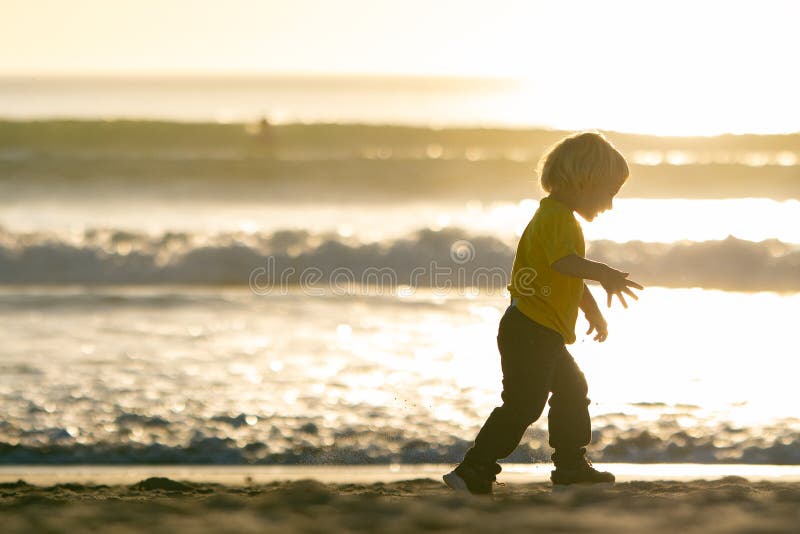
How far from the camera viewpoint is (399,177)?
2003 centimetres

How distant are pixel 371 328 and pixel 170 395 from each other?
6.27ft

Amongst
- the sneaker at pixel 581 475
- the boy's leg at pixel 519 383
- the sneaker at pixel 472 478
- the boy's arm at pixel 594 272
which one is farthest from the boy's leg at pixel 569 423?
the boy's arm at pixel 594 272

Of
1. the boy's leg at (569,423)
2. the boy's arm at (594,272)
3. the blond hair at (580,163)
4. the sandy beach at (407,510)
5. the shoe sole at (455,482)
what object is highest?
the blond hair at (580,163)

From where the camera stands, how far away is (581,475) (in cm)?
389

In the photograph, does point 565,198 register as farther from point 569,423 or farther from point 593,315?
point 569,423

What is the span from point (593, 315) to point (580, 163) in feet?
1.75

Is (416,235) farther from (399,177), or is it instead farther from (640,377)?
(399,177)

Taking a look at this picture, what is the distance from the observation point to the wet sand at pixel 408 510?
2992mm

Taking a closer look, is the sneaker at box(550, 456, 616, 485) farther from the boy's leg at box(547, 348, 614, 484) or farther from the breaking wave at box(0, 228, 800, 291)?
the breaking wave at box(0, 228, 800, 291)

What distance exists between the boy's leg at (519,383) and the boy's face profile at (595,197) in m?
0.39

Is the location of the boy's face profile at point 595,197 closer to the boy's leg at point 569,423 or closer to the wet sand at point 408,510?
the boy's leg at point 569,423

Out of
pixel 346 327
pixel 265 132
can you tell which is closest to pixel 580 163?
pixel 346 327

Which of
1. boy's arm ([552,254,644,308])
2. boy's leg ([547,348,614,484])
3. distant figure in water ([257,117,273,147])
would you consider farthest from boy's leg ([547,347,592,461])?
distant figure in water ([257,117,273,147])

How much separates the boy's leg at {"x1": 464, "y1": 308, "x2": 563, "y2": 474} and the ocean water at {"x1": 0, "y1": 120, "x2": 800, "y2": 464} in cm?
55
